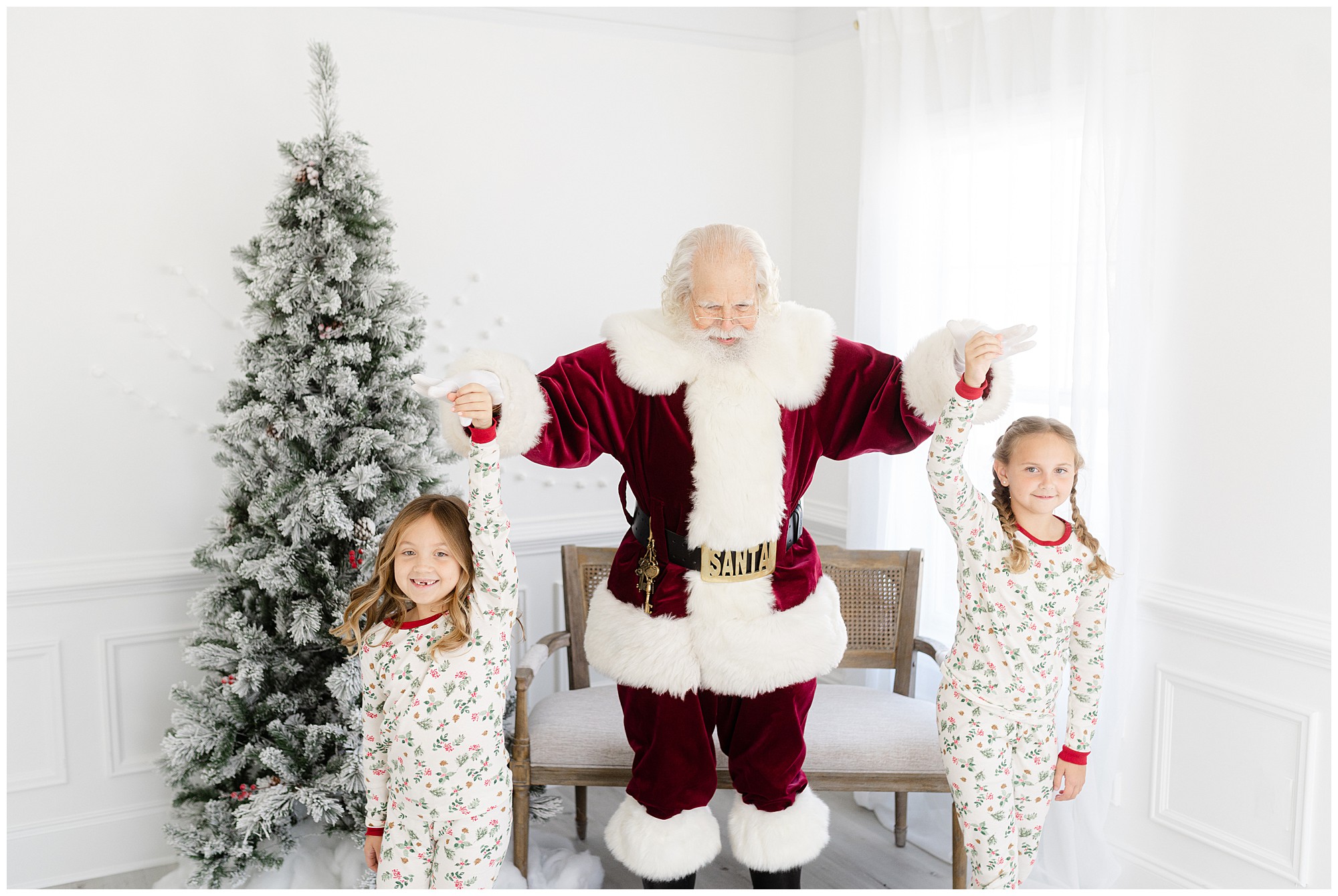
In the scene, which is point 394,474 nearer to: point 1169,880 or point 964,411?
point 964,411

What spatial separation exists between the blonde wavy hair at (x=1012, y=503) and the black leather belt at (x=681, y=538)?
0.43m

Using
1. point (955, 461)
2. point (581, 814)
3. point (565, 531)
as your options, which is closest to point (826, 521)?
point (565, 531)

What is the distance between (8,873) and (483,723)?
1912 mm

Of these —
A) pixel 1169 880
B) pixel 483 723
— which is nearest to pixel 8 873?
pixel 483 723

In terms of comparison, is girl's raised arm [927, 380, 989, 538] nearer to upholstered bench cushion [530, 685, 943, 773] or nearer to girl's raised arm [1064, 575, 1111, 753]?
girl's raised arm [1064, 575, 1111, 753]

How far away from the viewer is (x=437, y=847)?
197cm

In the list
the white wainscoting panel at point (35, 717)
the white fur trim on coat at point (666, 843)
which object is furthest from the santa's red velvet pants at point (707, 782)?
the white wainscoting panel at point (35, 717)

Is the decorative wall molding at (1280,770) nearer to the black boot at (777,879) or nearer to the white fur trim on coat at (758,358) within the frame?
the black boot at (777,879)

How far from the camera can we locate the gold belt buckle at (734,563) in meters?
2.07

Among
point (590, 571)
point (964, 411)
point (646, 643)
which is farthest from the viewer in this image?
point (590, 571)

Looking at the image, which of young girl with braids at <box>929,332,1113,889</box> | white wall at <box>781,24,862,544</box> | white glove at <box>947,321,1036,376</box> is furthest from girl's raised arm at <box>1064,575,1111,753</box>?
white wall at <box>781,24,862,544</box>

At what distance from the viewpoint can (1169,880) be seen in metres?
2.62

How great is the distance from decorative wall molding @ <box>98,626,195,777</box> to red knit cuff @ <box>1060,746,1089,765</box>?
247 centimetres

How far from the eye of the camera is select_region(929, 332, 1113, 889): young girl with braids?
1.90 m
